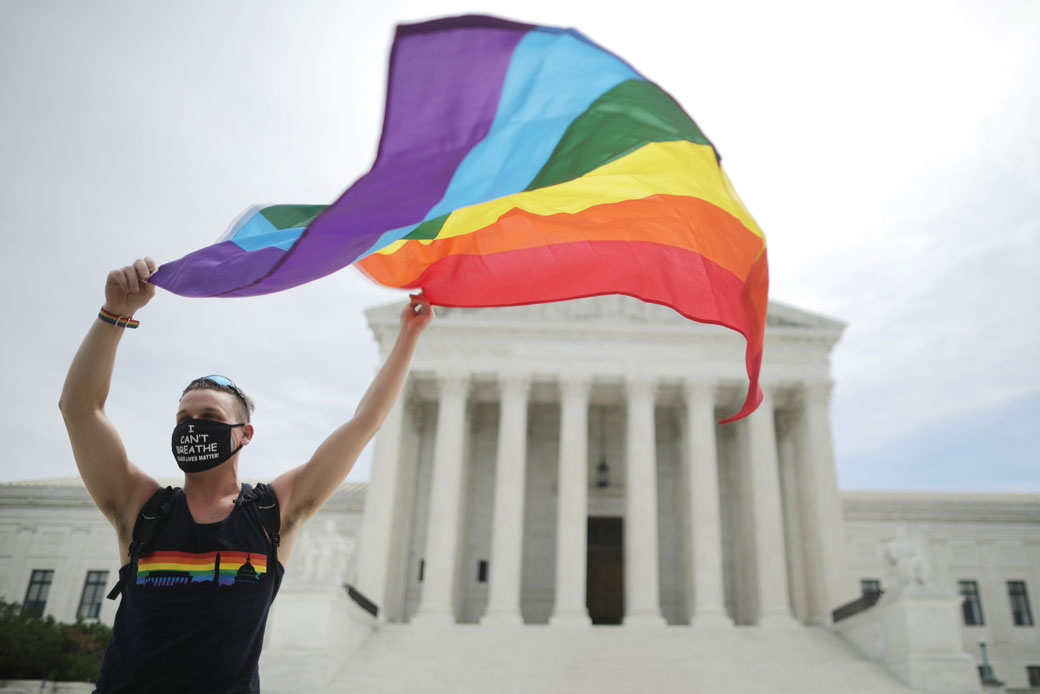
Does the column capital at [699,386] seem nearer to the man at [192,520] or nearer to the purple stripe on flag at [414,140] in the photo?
the purple stripe on flag at [414,140]

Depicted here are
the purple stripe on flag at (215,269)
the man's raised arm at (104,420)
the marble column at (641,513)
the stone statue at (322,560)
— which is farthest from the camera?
the marble column at (641,513)

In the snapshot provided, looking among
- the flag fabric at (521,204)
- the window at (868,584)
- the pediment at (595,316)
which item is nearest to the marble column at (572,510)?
the pediment at (595,316)

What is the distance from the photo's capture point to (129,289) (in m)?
3.21

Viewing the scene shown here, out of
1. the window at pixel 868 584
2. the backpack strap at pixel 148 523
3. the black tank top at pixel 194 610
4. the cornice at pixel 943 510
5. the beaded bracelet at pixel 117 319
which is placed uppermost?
the cornice at pixel 943 510

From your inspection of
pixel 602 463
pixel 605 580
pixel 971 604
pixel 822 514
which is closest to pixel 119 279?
pixel 822 514

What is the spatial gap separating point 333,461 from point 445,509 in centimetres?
3184

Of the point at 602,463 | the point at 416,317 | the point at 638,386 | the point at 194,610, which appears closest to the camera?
the point at 194,610

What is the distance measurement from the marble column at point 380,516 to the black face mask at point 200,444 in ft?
99.1

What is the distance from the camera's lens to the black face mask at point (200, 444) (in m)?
3.10

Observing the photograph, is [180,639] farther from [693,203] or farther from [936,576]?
[936,576]

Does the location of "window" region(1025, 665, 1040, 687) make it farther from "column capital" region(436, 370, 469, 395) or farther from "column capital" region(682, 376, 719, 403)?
"column capital" region(436, 370, 469, 395)

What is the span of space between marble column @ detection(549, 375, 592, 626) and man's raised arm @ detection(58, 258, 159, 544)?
30774mm

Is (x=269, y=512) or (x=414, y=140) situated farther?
(x=414, y=140)

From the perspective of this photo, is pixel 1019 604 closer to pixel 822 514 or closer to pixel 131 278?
pixel 822 514
